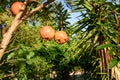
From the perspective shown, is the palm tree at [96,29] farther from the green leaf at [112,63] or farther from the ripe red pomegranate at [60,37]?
the green leaf at [112,63]

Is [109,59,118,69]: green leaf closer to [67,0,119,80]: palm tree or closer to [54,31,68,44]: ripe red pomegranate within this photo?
[54,31,68,44]: ripe red pomegranate

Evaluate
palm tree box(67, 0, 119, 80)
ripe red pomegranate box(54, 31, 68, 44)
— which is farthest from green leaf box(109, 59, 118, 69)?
palm tree box(67, 0, 119, 80)

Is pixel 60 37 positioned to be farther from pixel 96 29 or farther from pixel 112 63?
pixel 96 29

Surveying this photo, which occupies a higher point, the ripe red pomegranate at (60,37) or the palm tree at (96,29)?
the ripe red pomegranate at (60,37)

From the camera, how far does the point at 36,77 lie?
37.8ft

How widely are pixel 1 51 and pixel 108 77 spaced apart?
6289 millimetres

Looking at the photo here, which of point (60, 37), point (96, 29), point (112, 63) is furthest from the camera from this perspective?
point (96, 29)

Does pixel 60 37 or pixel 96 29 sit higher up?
pixel 60 37

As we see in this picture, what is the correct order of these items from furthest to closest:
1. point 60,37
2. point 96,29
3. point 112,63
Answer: point 96,29
point 60,37
point 112,63

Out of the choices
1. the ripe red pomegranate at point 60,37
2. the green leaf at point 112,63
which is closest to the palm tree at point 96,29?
the ripe red pomegranate at point 60,37

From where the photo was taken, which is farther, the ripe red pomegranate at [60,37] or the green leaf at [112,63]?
the ripe red pomegranate at [60,37]

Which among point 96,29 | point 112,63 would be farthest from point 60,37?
point 96,29

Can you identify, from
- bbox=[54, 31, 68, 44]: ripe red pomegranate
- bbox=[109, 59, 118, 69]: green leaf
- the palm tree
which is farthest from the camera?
the palm tree

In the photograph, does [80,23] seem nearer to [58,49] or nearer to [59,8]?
[58,49]
